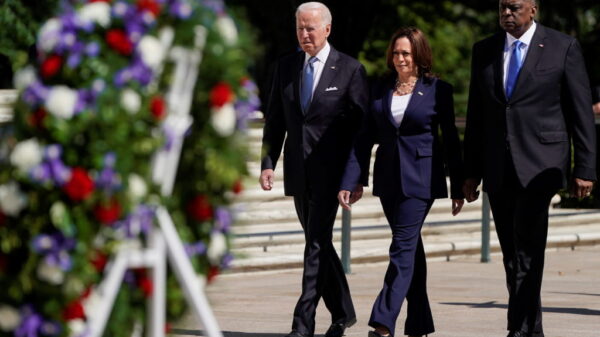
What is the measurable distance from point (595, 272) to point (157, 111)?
30.2 feet

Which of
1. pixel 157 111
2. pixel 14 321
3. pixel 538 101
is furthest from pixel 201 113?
pixel 538 101

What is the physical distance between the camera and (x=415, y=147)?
8.00m

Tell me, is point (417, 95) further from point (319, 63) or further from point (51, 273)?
point (51, 273)

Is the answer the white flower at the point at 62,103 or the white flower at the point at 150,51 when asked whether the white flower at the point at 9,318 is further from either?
the white flower at the point at 150,51

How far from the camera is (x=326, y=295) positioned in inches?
325

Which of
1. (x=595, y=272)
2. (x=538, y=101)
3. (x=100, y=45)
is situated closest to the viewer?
(x=100, y=45)

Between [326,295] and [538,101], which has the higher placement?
[538,101]

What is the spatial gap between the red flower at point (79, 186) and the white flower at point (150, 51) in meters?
0.36

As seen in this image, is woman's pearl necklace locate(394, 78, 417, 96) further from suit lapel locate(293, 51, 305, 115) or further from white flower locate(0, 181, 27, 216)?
white flower locate(0, 181, 27, 216)

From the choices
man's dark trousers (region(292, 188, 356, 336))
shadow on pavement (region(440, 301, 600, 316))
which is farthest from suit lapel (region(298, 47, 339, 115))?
shadow on pavement (region(440, 301, 600, 316))

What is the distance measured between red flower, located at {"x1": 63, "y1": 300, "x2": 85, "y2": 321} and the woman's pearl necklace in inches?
163

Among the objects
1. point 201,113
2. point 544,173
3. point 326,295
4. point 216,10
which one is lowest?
point 326,295

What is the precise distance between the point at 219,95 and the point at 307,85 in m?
3.83

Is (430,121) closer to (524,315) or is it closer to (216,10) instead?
(524,315)
